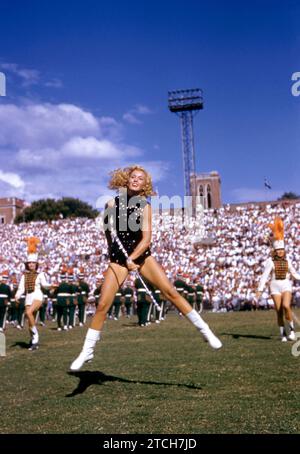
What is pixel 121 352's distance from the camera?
10844mm

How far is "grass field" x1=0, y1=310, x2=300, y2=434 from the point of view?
16.4ft

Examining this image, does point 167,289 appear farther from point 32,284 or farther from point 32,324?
point 32,284

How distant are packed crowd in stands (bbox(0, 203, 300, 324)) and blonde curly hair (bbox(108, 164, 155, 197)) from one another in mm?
22957

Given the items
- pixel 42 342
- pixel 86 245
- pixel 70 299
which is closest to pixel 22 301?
pixel 70 299

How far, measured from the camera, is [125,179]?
6.94 metres

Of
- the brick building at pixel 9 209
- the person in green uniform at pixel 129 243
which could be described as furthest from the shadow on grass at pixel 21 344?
the brick building at pixel 9 209

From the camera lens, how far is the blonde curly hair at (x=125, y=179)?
6949mm

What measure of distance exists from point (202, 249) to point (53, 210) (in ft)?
164

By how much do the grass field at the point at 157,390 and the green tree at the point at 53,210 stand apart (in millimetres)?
72995

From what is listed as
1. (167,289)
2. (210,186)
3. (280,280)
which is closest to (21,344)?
(280,280)

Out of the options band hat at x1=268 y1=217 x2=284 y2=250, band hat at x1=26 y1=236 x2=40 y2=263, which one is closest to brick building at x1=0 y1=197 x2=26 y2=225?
band hat at x1=26 y1=236 x2=40 y2=263

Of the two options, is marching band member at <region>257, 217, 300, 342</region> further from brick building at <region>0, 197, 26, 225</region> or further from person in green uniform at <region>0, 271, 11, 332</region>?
brick building at <region>0, 197, 26, 225</region>

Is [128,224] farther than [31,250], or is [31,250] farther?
[31,250]
